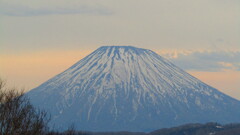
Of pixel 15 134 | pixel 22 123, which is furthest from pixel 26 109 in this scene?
pixel 15 134

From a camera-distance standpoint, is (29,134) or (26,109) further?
(26,109)

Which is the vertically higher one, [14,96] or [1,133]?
[14,96]

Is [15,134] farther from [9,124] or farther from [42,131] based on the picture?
[42,131]

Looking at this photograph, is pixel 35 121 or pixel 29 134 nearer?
pixel 29 134

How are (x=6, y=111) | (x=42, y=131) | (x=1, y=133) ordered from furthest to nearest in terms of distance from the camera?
(x=42, y=131) → (x=6, y=111) → (x=1, y=133)

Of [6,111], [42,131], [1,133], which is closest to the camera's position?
[1,133]

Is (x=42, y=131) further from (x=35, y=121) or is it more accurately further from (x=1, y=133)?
(x=1, y=133)

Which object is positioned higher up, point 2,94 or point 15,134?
A: point 2,94

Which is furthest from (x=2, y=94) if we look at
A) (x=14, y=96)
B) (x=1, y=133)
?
(x=1, y=133)
